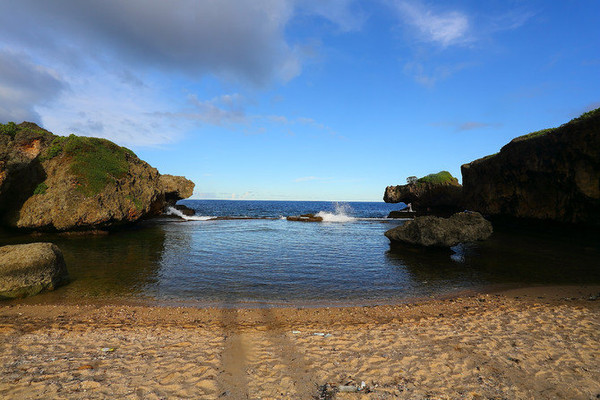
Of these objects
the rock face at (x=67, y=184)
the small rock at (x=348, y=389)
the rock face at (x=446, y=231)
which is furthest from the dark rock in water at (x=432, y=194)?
the small rock at (x=348, y=389)

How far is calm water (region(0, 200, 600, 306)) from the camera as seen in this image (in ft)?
A: 36.3

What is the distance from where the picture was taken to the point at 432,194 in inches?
1951

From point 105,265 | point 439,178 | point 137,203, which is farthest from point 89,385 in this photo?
point 439,178

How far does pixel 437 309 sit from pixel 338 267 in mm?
6321

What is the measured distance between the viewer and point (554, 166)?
22.7 metres

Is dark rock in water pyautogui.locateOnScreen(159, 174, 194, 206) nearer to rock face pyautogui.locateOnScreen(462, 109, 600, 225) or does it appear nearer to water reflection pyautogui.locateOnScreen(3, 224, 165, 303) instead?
water reflection pyautogui.locateOnScreen(3, 224, 165, 303)

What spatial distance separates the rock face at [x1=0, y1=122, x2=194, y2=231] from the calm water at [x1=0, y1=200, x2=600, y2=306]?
1.86 metres

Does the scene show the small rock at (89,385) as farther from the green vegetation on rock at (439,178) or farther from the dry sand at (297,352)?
the green vegetation on rock at (439,178)

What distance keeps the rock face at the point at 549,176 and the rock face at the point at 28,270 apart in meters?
29.6

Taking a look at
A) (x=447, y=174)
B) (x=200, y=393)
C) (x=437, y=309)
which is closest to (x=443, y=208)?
(x=447, y=174)

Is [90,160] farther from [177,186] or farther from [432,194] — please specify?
[432,194]

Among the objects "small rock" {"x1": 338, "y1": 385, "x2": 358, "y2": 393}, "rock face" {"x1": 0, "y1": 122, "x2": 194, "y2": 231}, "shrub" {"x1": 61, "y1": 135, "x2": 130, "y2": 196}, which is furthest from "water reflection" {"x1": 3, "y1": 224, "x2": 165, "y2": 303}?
"small rock" {"x1": 338, "y1": 385, "x2": 358, "y2": 393}

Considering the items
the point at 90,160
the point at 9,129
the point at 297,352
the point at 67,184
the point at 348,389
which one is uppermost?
the point at 9,129

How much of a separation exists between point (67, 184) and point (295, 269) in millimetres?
22360
